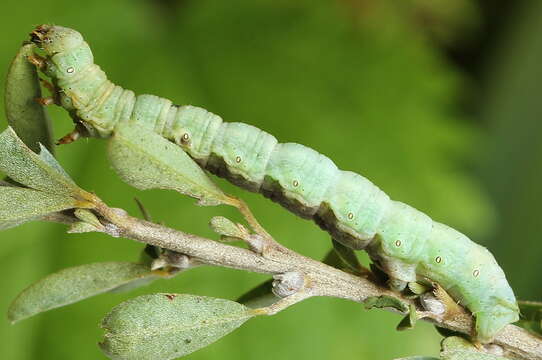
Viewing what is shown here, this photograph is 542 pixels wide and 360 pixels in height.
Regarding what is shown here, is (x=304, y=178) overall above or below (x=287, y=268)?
above

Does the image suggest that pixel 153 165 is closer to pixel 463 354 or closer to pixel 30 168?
pixel 30 168

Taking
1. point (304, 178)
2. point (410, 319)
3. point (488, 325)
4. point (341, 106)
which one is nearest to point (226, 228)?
point (304, 178)

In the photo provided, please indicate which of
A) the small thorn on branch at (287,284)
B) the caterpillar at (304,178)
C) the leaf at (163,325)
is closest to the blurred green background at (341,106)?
the caterpillar at (304,178)

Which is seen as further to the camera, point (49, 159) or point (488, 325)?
point (488, 325)

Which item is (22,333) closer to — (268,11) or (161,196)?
(161,196)

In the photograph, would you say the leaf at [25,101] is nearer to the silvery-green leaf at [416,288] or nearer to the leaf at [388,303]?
the leaf at [388,303]

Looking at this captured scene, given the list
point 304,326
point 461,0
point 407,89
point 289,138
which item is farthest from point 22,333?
point 461,0

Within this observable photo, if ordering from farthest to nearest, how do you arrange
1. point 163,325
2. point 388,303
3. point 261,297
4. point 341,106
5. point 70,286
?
point 341,106 → point 261,297 → point 70,286 → point 388,303 → point 163,325
